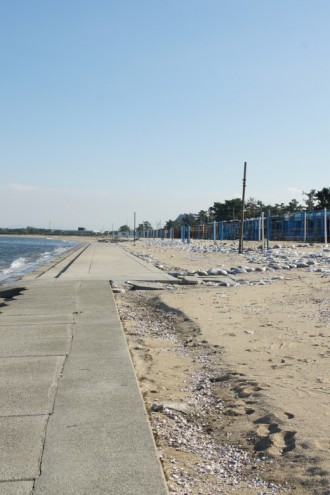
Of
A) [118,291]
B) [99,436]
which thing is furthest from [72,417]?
[118,291]

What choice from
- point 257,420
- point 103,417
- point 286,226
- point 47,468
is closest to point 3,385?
point 103,417

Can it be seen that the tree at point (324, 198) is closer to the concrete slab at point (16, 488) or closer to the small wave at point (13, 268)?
the small wave at point (13, 268)

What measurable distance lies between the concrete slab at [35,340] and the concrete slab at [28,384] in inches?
12.1

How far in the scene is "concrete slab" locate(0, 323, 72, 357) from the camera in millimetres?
5867

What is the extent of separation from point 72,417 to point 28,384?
984 mm

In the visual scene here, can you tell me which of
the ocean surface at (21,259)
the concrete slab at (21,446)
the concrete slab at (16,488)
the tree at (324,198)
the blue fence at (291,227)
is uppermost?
the tree at (324,198)

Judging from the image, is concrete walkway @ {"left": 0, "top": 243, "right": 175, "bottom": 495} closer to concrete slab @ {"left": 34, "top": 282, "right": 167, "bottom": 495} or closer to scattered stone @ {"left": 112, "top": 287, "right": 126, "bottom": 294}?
concrete slab @ {"left": 34, "top": 282, "right": 167, "bottom": 495}

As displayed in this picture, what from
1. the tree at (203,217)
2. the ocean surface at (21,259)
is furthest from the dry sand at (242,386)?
the tree at (203,217)

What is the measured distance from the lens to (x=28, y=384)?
4.57m

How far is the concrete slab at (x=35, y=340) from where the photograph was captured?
587 centimetres

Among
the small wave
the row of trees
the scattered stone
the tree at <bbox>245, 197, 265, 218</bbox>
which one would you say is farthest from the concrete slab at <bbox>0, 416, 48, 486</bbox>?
the tree at <bbox>245, 197, 265, 218</bbox>

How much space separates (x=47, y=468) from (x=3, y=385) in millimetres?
1796

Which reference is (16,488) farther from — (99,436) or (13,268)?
(13,268)

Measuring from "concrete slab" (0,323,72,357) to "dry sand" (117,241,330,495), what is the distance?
93 centimetres
